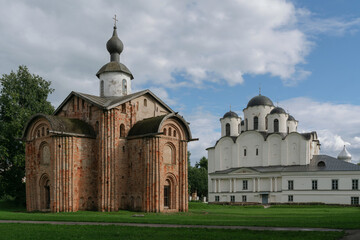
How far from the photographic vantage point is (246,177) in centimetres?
5900

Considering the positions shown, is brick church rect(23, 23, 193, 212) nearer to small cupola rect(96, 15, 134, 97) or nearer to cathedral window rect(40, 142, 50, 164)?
cathedral window rect(40, 142, 50, 164)

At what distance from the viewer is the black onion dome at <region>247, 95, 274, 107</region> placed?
66.8 m

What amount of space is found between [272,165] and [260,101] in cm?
1165

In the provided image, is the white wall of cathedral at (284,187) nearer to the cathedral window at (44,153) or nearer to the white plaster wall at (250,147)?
the white plaster wall at (250,147)

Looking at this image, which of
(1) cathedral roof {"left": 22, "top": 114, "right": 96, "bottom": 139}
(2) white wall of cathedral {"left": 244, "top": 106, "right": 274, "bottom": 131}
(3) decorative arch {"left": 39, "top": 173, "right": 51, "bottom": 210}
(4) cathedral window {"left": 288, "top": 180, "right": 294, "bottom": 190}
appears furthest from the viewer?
(2) white wall of cathedral {"left": 244, "top": 106, "right": 274, "bottom": 131}

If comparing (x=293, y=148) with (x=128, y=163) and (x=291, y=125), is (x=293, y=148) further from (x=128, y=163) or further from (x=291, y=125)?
(x=128, y=163)

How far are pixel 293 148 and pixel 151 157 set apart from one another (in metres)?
33.2

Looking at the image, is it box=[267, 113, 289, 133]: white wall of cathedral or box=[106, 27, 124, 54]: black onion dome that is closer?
box=[106, 27, 124, 54]: black onion dome

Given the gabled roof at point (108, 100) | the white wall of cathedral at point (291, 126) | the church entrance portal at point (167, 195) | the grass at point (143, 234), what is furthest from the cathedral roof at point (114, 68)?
the white wall of cathedral at point (291, 126)

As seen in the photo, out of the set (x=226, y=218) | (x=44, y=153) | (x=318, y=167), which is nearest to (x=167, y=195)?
(x=44, y=153)

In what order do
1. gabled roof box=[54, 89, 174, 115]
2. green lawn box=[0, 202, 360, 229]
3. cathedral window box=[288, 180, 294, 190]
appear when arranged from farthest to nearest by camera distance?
cathedral window box=[288, 180, 294, 190]
gabled roof box=[54, 89, 174, 115]
green lawn box=[0, 202, 360, 229]

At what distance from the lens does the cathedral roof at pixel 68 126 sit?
32.0 metres

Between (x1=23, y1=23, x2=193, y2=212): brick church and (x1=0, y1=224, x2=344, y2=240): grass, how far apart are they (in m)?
15.4

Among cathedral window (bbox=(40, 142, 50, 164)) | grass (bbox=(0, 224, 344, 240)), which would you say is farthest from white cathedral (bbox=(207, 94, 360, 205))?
grass (bbox=(0, 224, 344, 240))
